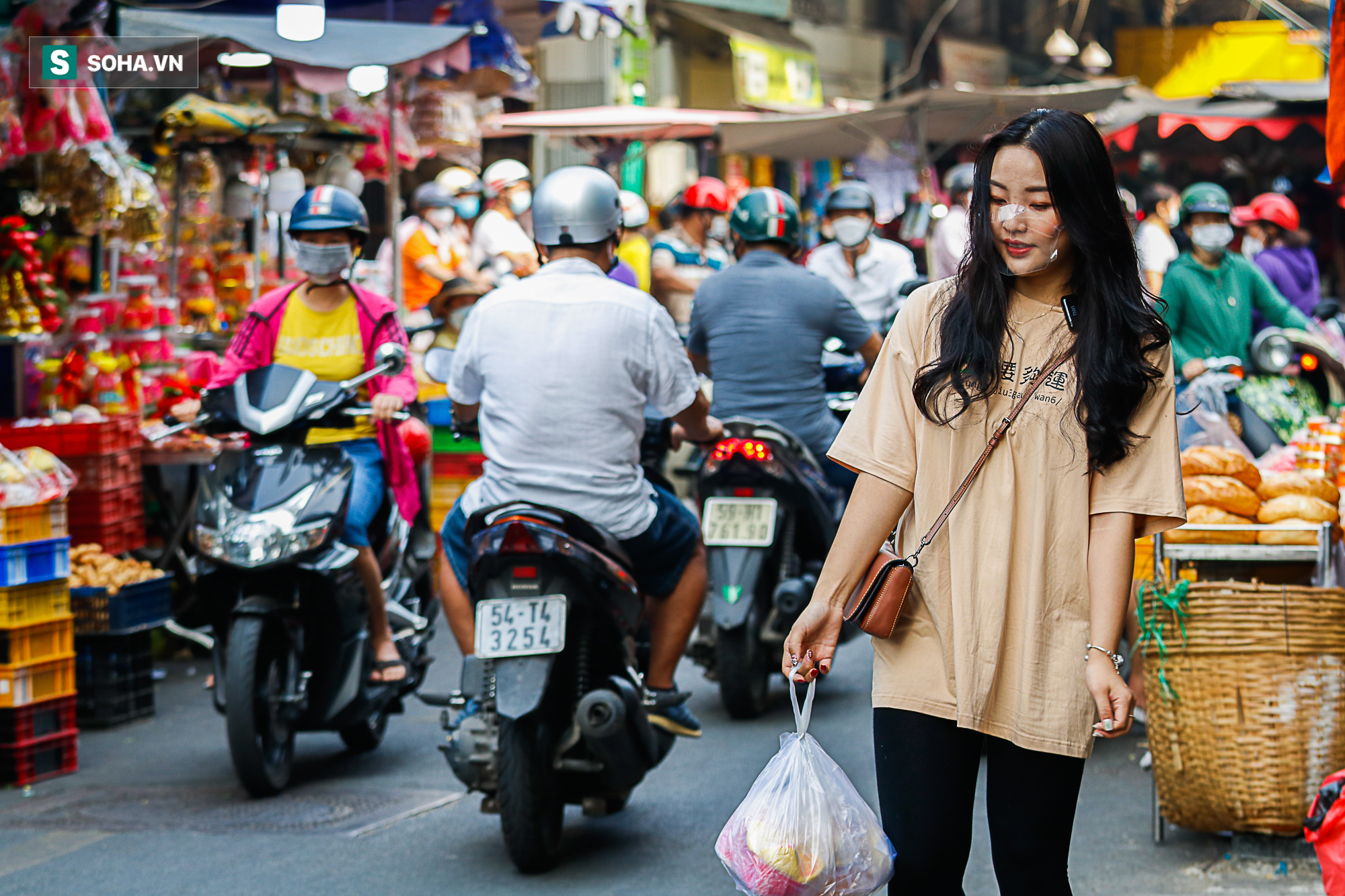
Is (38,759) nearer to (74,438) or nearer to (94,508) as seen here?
(94,508)

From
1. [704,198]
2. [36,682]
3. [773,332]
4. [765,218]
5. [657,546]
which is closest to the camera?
[657,546]

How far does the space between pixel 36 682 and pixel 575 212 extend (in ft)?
8.79

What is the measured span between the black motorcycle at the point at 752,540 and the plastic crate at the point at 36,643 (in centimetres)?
236

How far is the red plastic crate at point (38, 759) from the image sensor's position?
562cm

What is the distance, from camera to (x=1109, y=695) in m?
2.70

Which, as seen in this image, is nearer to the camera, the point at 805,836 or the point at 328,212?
the point at 805,836

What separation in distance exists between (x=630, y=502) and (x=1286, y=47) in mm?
23581

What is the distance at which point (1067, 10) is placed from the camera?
30.1 m

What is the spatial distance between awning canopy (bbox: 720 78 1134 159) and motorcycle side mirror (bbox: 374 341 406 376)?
889 cm

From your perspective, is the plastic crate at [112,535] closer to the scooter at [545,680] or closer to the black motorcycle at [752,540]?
the black motorcycle at [752,540]

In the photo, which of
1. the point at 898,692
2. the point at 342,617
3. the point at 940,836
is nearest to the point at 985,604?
the point at 898,692

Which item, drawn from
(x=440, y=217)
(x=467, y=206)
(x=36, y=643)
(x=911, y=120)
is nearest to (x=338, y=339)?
(x=36, y=643)

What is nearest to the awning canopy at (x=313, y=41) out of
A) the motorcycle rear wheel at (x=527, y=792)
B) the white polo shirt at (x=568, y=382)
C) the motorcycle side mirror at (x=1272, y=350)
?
the white polo shirt at (x=568, y=382)

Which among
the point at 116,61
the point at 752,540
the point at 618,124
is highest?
the point at 618,124
